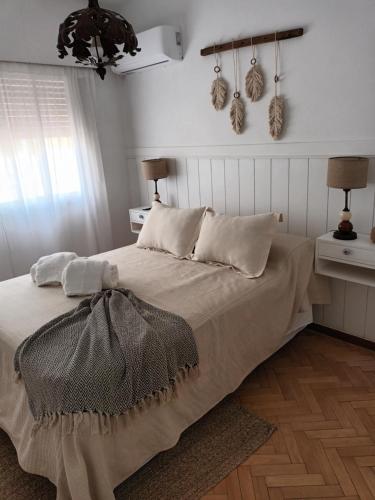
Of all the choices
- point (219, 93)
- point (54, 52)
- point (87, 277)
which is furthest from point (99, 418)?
point (54, 52)

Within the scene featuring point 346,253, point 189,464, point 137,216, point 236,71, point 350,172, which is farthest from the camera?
point 137,216

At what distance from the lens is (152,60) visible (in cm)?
318

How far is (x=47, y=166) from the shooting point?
10.8 feet

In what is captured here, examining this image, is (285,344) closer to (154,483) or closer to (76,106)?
(154,483)

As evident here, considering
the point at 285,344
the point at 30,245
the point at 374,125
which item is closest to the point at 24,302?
the point at 30,245

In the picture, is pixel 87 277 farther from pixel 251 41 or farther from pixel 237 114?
pixel 251 41

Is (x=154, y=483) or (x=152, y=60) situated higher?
(x=152, y=60)

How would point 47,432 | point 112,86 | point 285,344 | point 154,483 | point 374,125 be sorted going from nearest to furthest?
1. point 47,432
2. point 154,483
3. point 374,125
4. point 285,344
5. point 112,86

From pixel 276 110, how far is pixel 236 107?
0.35 metres

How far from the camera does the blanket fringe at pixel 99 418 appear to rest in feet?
4.55

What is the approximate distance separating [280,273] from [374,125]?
40.4 inches

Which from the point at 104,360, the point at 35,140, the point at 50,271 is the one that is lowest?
the point at 104,360

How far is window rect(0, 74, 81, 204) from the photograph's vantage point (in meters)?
3.04

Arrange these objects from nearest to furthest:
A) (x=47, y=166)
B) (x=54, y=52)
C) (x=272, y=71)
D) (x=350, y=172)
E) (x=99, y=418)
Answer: (x=99, y=418) < (x=350, y=172) < (x=272, y=71) < (x=54, y=52) < (x=47, y=166)
